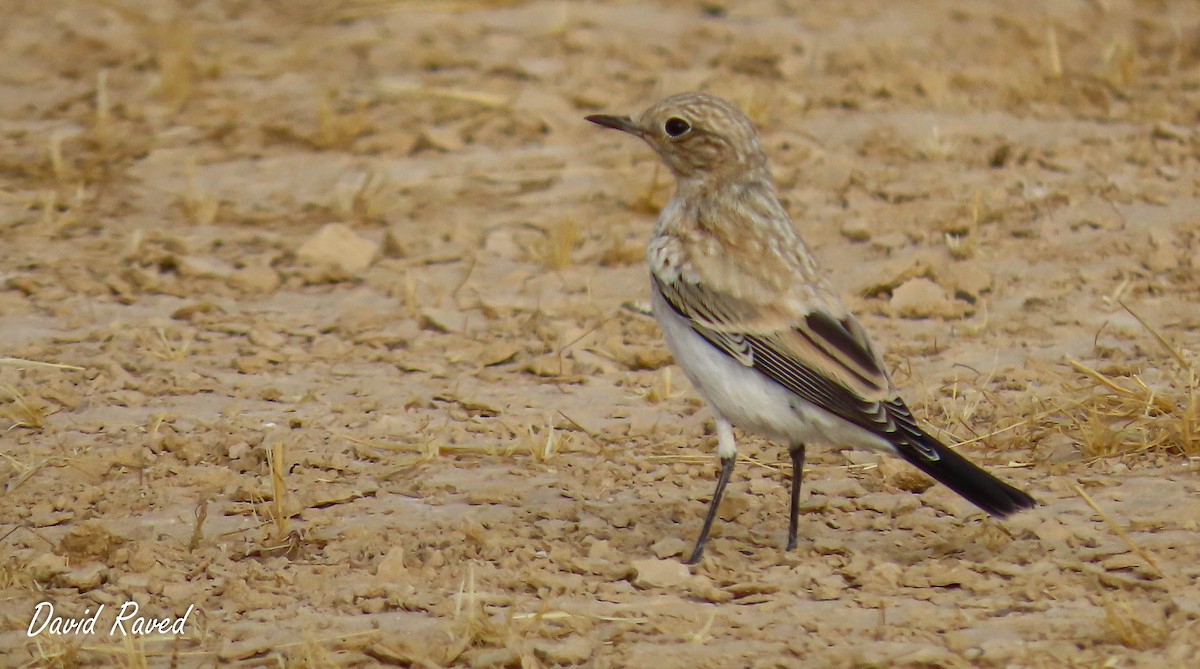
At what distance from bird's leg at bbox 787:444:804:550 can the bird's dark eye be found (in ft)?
4.59

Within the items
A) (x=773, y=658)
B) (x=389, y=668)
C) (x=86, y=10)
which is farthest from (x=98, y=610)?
(x=86, y=10)

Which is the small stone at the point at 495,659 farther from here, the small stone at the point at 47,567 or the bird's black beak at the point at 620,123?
the bird's black beak at the point at 620,123

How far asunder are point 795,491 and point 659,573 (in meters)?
0.61

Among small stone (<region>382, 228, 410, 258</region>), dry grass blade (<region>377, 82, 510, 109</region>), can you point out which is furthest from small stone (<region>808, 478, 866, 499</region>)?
dry grass blade (<region>377, 82, 510, 109</region>)

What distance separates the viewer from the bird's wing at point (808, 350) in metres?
5.54

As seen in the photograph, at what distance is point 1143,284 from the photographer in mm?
8055

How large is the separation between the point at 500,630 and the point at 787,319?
1.57 metres

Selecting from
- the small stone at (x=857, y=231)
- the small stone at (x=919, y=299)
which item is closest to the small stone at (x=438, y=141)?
the small stone at (x=857, y=231)

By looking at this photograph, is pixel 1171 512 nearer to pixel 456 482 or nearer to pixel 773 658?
pixel 773 658

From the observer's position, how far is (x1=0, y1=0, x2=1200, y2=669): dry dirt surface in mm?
5344

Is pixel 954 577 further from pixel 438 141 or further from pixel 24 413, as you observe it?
pixel 438 141

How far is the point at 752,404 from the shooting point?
19.0 ft

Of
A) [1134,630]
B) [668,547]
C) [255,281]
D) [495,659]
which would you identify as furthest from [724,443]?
[255,281]

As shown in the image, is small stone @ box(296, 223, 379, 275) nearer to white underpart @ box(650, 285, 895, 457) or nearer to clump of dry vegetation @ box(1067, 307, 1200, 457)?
white underpart @ box(650, 285, 895, 457)
